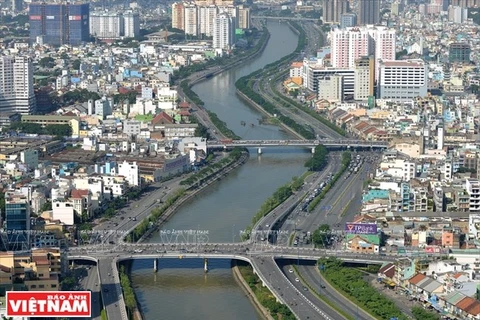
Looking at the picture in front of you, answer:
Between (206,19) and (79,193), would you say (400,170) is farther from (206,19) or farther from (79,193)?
(206,19)

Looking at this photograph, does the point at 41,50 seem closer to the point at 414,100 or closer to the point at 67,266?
the point at 414,100

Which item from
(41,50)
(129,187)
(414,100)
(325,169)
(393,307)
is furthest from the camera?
(41,50)

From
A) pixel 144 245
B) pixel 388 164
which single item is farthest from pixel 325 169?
pixel 144 245

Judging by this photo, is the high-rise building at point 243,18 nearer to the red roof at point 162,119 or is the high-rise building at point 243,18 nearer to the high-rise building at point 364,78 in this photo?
the high-rise building at point 364,78

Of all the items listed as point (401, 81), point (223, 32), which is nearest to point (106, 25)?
point (223, 32)

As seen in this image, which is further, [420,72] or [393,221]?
[420,72]

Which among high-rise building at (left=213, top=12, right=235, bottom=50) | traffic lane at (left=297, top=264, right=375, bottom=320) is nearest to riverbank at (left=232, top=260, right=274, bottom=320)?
traffic lane at (left=297, top=264, right=375, bottom=320)
